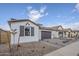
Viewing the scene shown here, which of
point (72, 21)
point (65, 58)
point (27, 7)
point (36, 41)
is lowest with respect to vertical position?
point (65, 58)

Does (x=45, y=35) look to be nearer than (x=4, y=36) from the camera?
No

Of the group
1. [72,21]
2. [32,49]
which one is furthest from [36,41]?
[72,21]

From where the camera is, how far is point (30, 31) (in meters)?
3.98

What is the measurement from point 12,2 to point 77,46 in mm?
1366

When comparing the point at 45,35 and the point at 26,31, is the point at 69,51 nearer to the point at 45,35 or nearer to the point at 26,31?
the point at 45,35

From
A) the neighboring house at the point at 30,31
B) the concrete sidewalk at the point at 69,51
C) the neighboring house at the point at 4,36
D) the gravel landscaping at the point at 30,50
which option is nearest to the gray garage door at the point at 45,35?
the neighboring house at the point at 30,31

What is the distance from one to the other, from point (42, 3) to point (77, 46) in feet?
3.18

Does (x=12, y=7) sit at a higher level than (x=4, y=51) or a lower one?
higher

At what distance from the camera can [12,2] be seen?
3855 millimetres

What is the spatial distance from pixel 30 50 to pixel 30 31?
1.11 feet

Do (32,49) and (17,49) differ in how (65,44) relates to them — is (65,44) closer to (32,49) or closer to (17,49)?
(32,49)

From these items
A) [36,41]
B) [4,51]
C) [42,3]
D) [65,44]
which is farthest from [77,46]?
[4,51]

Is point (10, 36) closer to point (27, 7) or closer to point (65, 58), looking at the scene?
point (27, 7)

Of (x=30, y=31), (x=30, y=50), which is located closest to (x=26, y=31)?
(x=30, y=31)
